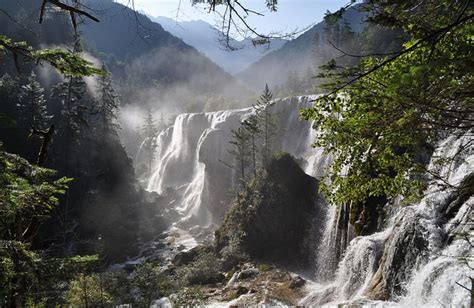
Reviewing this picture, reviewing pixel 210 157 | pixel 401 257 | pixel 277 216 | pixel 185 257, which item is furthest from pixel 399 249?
pixel 210 157

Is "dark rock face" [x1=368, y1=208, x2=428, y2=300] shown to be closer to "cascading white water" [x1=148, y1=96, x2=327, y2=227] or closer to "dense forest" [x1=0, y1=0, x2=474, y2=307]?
"dense forest" [x1=0, y1=0, x2=474, y2=307]

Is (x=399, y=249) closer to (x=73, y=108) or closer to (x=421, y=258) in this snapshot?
(x=421, y=258)

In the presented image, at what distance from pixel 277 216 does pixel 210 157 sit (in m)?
20.7

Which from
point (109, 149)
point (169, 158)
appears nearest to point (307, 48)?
point (169, 158)

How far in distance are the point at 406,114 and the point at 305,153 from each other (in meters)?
35.4

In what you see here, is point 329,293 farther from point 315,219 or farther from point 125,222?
point 125,222

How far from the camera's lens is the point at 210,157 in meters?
46.2

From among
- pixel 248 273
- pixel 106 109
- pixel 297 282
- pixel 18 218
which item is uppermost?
pixel 106 109

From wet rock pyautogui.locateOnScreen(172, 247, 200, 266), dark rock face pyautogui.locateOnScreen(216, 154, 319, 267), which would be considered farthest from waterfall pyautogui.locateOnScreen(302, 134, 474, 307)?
wet rock pyautogui.locateOnScreen(172, 247, 200, 266)

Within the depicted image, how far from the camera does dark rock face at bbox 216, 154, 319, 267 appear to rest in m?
26.1

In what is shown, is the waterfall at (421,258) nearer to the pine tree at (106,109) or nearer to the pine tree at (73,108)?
the pine tree at (73,108)

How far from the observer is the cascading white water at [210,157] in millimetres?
41750

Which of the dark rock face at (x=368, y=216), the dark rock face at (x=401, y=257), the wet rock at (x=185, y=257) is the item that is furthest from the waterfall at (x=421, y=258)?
the wet rock at (x=185, y=257)

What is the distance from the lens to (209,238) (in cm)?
3428
